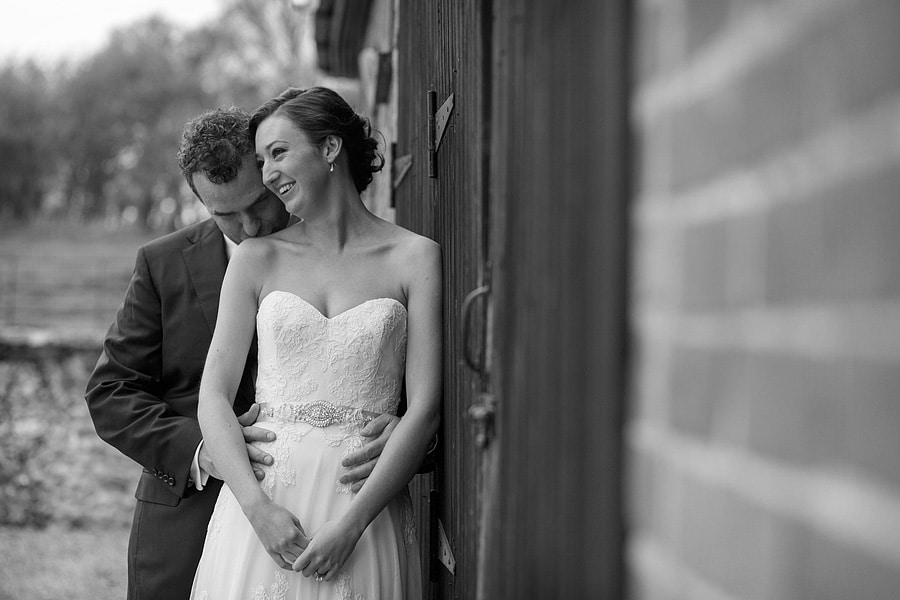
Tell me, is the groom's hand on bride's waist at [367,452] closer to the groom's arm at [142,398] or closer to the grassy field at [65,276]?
the groom's arm at [142,398]

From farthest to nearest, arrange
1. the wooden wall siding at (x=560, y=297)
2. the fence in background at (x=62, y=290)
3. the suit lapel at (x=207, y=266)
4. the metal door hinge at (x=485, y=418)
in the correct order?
the fence in background at (x=62, y=290), the suit lapel at (x=207, y=266), the metal door hinge at (x=485, y=418), the wooden wall siding at (x=560, y=297)

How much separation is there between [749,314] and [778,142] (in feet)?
0.46

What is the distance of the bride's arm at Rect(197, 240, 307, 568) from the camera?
→ 247 cm

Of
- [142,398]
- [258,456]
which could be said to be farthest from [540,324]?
[142,398]

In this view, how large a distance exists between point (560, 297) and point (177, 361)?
214cm

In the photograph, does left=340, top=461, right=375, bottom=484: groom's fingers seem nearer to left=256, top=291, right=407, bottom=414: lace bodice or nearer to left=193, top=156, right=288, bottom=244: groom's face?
left=256, top=291, right=407, bottom=414: lace bodice

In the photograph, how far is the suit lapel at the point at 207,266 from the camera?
3139 millimetres

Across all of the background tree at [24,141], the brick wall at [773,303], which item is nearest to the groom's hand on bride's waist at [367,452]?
the brick wall at [773,303]

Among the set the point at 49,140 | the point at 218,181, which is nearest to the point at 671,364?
the point at 218,181

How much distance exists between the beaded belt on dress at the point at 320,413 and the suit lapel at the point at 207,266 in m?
0.60

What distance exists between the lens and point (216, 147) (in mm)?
3010


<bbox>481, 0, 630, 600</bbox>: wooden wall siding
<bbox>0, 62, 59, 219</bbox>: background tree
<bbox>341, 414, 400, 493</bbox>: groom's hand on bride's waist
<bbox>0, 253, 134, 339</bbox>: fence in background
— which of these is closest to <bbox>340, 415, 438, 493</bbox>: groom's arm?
<bbox>341, 414, 400, 493</bbox>: groom's hand on bride's waist

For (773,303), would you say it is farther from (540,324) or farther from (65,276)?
(65,276)

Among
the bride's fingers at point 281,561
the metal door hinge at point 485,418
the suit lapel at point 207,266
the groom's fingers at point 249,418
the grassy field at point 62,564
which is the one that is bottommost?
the grassy field at point 62,564
